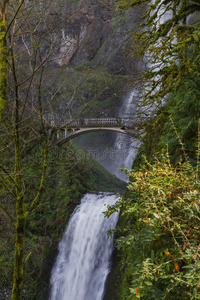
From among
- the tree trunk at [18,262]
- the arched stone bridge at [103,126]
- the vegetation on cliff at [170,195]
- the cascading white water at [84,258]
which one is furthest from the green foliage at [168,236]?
the arched stone bridge at [103,126]

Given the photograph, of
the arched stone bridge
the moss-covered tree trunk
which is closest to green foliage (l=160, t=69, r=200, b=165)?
the moss-covered tree trunk

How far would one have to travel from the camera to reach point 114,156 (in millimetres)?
23609

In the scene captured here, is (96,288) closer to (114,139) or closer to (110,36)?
(114,139)

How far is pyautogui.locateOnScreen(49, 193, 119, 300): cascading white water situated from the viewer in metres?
9.34

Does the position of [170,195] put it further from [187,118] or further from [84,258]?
[84,258]

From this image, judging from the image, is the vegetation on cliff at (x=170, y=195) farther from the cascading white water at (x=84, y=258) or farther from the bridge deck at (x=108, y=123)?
the bridge deck at (x=108, y=123)

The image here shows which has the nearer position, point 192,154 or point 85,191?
point 192,154

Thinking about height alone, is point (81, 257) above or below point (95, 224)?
below

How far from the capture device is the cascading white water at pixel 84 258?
9.34m

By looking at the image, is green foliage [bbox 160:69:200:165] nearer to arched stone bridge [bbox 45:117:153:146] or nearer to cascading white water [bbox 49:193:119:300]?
cascading white water [bbox 49:193:119:300]

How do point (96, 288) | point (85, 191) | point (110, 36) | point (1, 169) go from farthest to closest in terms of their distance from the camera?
point (110, 36) < point (85, 191) < point (96, 288) < point (1, 169)

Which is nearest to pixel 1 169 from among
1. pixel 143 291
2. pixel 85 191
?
pixel 143 291

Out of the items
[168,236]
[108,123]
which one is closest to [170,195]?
[168,236]

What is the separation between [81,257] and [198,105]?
8423 mm
